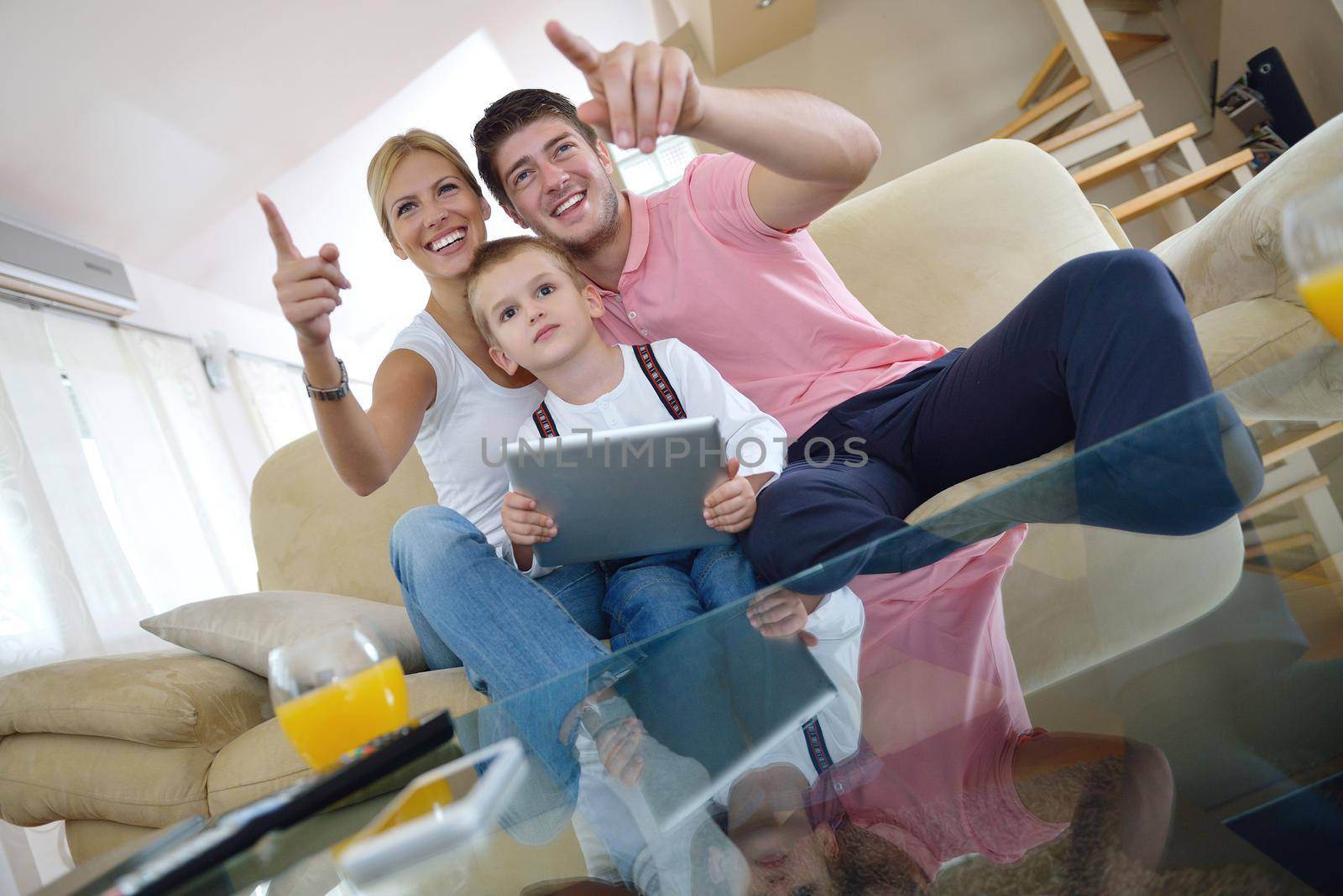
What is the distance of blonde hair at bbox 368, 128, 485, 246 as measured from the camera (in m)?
1.50

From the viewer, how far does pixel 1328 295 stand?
1.87ft

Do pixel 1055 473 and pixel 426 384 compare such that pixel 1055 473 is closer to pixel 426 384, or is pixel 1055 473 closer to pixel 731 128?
pixel 731 128

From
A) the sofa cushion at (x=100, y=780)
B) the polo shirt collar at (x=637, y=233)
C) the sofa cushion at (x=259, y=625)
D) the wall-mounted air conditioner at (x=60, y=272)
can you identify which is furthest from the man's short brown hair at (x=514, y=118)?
the wall-mounted air conditioner at (x=60, y=272)

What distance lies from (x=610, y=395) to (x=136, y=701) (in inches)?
33.0

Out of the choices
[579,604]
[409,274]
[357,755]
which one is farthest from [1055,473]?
[409,274]

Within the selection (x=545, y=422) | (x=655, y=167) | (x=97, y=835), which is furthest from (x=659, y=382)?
(x=655, y=167)

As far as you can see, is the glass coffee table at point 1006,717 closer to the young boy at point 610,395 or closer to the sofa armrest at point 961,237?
the young boy at point 610,395

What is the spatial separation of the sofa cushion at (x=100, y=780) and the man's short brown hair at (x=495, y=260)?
2.56 ft

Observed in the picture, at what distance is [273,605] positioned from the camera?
1.52 m

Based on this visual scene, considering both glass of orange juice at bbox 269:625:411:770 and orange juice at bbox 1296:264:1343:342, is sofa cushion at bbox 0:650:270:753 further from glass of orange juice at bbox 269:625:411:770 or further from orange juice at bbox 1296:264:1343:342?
orange juice at bbox 1296:264:1343:342

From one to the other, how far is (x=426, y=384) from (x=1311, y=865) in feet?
3.99

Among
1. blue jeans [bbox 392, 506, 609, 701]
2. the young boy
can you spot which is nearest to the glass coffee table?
blue jeans [bbox 392, 506, 609, 701]

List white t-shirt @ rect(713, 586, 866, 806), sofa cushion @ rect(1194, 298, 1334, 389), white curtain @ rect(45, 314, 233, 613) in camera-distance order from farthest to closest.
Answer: white curtain @ rect(45, 314, 233, 613)
sofa cushion @ rect(1194, 298, 1334, 389)
white t-shirt @ rect(713, 586, 866, 806)

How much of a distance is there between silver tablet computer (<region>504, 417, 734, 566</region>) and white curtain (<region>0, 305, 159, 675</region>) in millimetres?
2223
